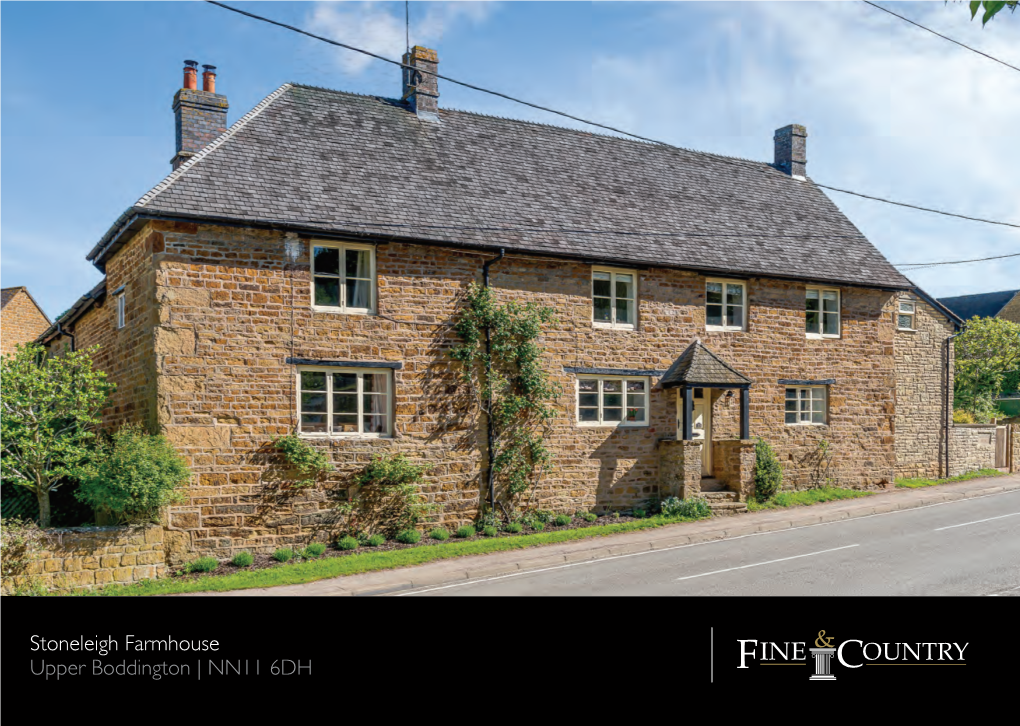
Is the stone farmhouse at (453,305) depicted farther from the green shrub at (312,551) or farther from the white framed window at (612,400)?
the green shrub at (312,551)

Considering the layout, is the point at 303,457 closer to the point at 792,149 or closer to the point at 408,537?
the point at 408,537

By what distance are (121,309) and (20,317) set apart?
72.7 ft

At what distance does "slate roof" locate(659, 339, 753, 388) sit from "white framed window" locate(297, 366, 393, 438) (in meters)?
6.69

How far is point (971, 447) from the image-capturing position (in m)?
26.4

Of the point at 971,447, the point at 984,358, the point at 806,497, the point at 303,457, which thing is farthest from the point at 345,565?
the point at 984,358

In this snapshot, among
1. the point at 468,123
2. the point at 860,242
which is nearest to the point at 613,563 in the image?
the point at 468,123

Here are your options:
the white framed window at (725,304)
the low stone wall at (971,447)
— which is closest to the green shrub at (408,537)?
the white framed window at (725,304)

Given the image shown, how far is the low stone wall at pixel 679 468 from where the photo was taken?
714 inches

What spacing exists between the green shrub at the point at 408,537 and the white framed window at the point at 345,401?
1905 millimetres

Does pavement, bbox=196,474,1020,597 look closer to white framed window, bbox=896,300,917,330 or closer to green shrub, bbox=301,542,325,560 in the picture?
green shrub, bbox=301,542,325,560

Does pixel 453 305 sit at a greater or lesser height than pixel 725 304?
lesser

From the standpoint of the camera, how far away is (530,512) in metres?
17.0

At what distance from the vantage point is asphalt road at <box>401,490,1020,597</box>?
11.0m

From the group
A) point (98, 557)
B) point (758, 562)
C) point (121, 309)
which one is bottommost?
point (758, 562)
